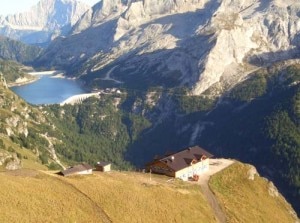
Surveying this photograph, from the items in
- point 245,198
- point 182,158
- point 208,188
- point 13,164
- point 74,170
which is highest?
point 182,158

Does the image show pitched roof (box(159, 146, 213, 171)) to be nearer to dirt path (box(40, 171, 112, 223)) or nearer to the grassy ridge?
dirt path (box(40, 171, 112, 223))

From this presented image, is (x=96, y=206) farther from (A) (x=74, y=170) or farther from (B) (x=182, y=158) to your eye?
(B) (x=182, y=158)

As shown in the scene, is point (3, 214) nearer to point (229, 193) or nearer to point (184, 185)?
point (184, 185)

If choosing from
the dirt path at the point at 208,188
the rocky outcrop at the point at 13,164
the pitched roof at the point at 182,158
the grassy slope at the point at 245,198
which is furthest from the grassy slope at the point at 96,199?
the rocky outcrop at the point at 13,164

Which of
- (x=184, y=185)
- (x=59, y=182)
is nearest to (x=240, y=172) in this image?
(x=184, y=185)

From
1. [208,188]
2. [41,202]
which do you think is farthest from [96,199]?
[208,188]

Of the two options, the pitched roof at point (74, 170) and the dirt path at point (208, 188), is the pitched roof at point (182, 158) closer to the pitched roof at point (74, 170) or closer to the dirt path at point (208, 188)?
the dirt path at point (208, 188)
